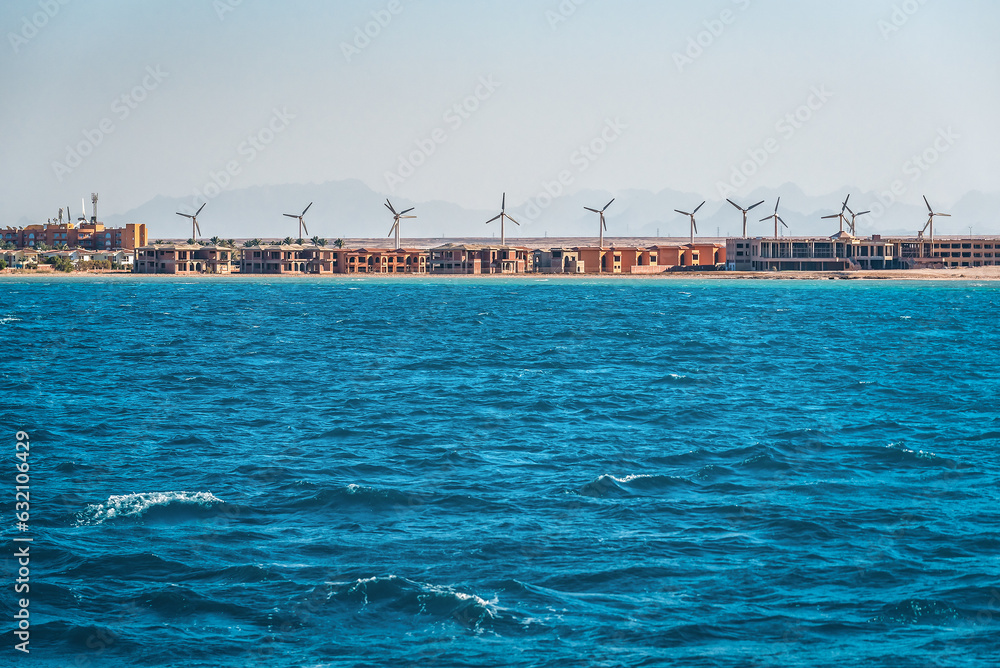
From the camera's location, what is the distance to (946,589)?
1977cm

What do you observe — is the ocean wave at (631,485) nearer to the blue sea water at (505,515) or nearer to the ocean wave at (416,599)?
the blue sea water at (505,515)

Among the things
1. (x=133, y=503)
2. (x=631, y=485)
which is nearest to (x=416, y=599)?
(x=133, y=503)

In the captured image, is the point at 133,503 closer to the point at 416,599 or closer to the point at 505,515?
the point at 505,515

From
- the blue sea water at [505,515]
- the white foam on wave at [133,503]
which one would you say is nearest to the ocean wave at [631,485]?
the blue sea water at [505,515]

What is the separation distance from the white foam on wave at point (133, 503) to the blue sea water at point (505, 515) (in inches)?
4.0

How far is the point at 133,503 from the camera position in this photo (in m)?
25.3

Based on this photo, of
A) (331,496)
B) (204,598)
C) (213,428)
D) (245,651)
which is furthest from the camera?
(213,428)

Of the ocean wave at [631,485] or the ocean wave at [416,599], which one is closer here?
the ocean wave at [416,599]

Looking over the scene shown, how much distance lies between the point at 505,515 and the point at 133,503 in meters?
9.28

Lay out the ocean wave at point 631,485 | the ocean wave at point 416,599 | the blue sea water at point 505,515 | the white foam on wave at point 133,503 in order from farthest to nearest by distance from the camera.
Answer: the ocean wave at point 631,485 → the white foam on wave at point 133,503 → the ocean wave at point 416,599 → the blue sea water at point 505,515

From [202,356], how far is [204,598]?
45147mm

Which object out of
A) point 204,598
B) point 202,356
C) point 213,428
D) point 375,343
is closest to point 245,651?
point 204,598

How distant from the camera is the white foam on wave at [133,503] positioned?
2422 centimetres

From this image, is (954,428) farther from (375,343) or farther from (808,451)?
(375,343)
